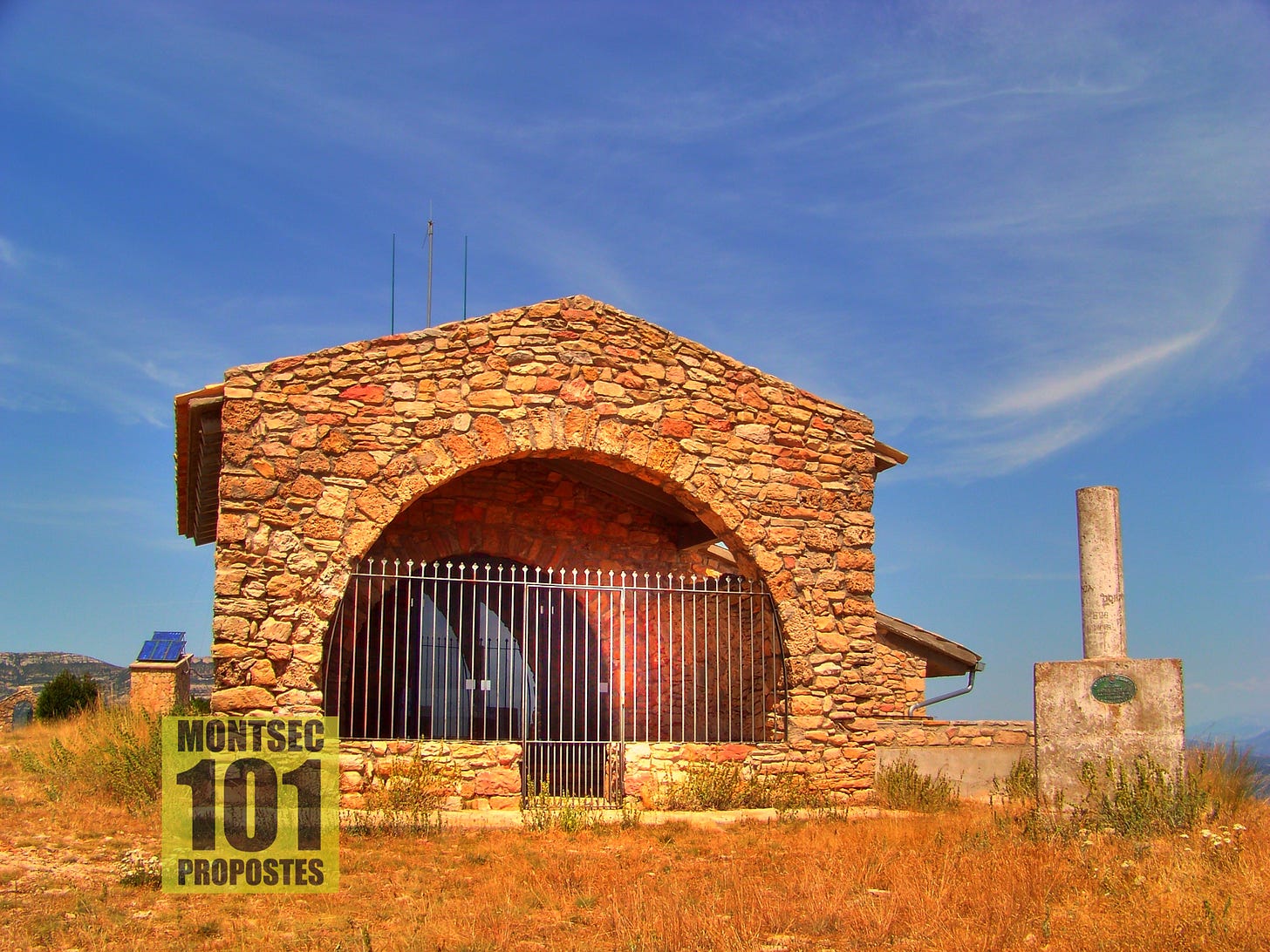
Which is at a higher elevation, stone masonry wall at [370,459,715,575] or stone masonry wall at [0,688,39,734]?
stone masonry wall at [370,459,715,575]

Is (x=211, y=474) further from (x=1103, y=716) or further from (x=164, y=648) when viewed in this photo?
(x=164, y=648)

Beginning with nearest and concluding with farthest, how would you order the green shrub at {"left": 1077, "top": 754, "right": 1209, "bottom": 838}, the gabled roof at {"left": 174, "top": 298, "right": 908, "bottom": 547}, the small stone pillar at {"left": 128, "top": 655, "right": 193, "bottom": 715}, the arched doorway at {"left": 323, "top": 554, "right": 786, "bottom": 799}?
1. the green shrub at {"left": 1077, "top": 754, "right": 1209, "bottom": 838}
2. the gabled roof at {"left": 174, "top": 298, "right": 908, "bottom": 547}
3. the arched doorway at {"left": 323, "top": 554, "right": 786, "bottom": 799}
4. the small stone pillar at {"left": 128, "top": 655, "right": 193, "bottom": 715}

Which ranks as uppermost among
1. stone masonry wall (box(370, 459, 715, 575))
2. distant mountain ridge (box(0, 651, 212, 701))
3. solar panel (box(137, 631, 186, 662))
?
stone masonry wall (box(370, 459, 715, 575))

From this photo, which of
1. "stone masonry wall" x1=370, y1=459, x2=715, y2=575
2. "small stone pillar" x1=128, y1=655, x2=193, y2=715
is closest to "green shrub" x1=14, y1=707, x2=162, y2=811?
"stone masonry wall" x1=370, y1=459, x2=715, y2=575

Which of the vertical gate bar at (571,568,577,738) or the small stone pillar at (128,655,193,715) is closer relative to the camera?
the vertical gate bar at (571,568,577,738)

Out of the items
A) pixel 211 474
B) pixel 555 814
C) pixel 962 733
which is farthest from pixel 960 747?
pixel 211 474

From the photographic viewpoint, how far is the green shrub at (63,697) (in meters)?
18.7

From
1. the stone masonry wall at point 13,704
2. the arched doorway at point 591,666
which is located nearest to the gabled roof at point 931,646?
the arched doorway at point 591,666

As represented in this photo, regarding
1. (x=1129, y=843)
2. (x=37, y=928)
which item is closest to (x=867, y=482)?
(x=1129, y=843)

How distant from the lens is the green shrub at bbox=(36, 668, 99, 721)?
18.7m

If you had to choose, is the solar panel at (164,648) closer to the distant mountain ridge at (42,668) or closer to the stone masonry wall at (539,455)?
the stone masonry wall at (539,455)

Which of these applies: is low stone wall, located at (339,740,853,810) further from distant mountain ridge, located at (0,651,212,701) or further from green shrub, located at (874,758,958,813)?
distant mountain ridge, located at (0,651,212,701)

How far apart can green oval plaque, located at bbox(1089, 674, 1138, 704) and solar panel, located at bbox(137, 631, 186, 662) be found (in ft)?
49.9

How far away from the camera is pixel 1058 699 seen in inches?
293
